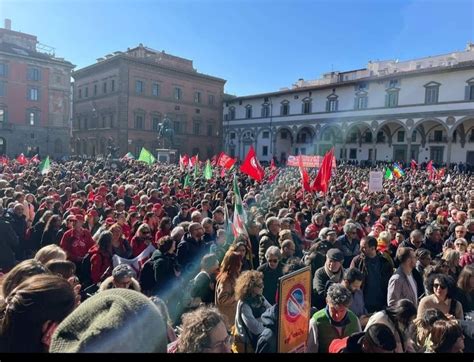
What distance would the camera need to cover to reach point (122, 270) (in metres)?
3.25

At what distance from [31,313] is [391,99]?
148ft

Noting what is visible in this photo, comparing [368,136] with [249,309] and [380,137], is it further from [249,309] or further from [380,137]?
[249,309]

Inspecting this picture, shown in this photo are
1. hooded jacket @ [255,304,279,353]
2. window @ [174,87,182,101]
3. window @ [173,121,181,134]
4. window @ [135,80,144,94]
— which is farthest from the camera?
window @ [173,121,181,134]

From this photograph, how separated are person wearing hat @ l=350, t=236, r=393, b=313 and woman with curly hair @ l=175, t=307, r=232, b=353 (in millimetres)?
2912

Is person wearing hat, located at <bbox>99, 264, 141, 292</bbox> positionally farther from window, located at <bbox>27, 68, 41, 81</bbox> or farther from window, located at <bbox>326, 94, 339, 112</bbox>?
window, located at <bbox>27, 68, 41, 81</bbox>

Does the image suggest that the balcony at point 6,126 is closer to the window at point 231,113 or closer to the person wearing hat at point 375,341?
the window at point 231,113

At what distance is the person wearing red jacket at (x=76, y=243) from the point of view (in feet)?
17.8

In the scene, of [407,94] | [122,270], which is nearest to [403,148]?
[407,94]

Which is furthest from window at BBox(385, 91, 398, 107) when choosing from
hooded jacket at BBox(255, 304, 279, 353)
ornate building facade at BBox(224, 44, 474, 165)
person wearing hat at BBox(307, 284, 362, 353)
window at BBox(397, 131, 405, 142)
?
hooded jacket at BBox(255, 304, 279, 353)

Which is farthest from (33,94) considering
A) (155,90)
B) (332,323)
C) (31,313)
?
(31,313)

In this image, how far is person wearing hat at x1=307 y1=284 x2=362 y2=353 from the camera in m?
3.11

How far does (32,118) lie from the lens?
48438mm

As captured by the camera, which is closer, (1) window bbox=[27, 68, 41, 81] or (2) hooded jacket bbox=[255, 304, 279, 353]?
(2) hooded jacket bbox=[255, 304, 279, 353]

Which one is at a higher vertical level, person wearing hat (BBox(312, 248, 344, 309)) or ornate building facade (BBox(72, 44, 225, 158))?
ornate building facade (BBox(72, 44, 225, 158))
